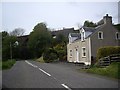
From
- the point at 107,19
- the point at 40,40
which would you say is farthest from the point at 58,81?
the point at 40,40

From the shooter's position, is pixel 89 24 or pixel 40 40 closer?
pixel 89 24

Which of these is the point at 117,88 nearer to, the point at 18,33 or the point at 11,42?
the point at 11,42

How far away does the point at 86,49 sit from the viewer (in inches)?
1598

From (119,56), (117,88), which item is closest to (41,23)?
(119,56)

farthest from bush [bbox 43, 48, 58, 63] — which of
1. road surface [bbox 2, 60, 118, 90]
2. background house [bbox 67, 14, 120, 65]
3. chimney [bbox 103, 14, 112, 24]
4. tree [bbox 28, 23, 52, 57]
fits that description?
road surface [bbox 2, 60, 118, 90]

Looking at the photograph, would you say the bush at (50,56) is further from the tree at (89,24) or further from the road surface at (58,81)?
the road surface at (58,81)

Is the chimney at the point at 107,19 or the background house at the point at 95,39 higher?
the chimney at the point at 107,19

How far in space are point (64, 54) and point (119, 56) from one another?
37.9 m

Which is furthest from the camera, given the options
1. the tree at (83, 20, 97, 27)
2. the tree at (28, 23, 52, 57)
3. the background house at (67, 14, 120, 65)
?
the tree at (28, 23, 52, 57)

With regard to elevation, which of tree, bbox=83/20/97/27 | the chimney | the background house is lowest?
the background house

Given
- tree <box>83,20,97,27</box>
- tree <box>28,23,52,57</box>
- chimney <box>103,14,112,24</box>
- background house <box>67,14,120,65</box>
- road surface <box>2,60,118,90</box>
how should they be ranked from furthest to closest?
tree <box>28,23,52,57</box>
tree <box>83,20,97,27</box>
chimney <box>103,14,112,24</box>
background house <box>67,14,120,65</box>
road surface <box>2,60,118,90</box>

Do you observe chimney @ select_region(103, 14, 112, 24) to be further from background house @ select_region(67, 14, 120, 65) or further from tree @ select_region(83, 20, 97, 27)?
tree @ select_region(83, 20, 97, 27)

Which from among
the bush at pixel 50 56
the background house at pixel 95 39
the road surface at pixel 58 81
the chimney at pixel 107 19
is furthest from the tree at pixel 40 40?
the road surface at pixel 58 81

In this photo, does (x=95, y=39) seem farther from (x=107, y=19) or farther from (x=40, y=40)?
(x=40, y=40)
